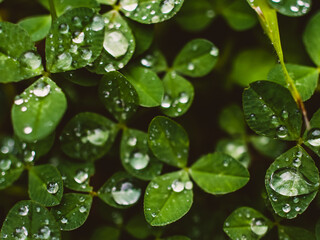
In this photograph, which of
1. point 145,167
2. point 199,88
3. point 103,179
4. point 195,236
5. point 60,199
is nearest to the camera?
point 60,199

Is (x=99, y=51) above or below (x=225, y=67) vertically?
above

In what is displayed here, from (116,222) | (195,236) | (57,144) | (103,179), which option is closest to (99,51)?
(57,144)

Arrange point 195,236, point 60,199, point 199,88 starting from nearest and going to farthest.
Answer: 1. point 60,199
2. point 195,236
3. point 199,88

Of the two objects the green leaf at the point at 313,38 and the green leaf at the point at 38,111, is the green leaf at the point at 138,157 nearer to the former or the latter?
the green leaf at the point at 38,111

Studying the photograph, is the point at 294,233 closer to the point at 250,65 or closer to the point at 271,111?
the point at 271,111

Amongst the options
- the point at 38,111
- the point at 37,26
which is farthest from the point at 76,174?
the point at 37,26

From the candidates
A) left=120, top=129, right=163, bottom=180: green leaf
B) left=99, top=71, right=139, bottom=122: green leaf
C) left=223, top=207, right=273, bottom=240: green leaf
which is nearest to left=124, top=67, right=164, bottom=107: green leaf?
left=99, top=71, right=139, bottom=122: green leaf

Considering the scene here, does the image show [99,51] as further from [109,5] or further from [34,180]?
[34,180]
